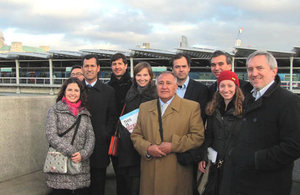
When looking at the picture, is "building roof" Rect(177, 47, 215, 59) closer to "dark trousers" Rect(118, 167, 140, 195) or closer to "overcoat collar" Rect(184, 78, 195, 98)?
"overcoat collar" Rect(184, 78, 195, 98)

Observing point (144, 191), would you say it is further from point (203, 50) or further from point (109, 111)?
point (203, 50)

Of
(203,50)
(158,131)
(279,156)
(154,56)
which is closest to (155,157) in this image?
(158,131)

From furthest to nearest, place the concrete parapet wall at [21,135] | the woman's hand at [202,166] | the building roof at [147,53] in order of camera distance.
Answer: the building roof at [147,53] → the concrete parapet wall at [21,135] → the woman's hand at [202,166]

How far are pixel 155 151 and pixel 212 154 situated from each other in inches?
24.7

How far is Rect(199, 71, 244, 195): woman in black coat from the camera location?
272 cm

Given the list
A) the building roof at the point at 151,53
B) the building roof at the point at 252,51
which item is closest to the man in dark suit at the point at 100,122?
the building roof at the point at 252,51

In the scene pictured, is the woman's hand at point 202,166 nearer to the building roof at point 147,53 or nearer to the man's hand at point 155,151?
the man's hand at point 155,151

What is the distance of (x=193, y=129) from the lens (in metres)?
3.00

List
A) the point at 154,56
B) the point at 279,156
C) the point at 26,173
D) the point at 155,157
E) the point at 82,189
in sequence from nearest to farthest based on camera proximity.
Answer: the point at 279,156, the point at 155,157, the point at 82,189, the point at 26,173, the point at 154,56

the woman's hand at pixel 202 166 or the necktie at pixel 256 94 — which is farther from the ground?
the necktie at pixel 256 94

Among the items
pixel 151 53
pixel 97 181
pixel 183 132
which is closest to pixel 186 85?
pixel 183 132

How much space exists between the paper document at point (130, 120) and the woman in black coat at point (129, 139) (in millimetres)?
62

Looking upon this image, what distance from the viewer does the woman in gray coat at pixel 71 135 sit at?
3.07 metres

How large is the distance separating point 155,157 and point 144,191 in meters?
0.46
